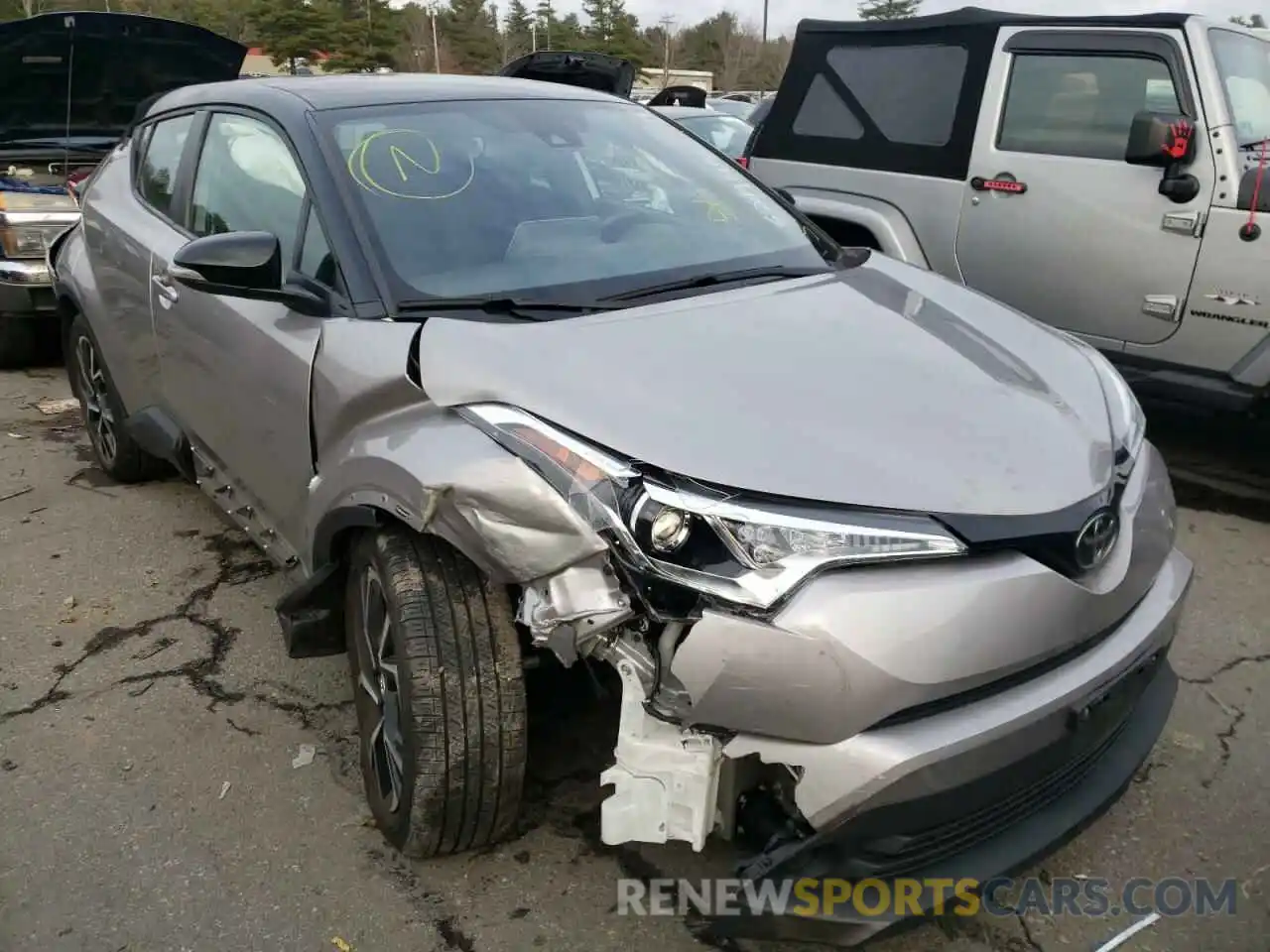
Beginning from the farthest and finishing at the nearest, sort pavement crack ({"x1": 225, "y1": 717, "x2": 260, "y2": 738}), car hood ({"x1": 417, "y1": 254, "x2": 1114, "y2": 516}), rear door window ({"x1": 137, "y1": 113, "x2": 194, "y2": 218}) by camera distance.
A: rear door window ({"x1": 137, "y1": 113, "x2": 194, "y2": 218}) → pavement crack ({"x1": 225, "y1": 717, "x2": 260, "y2": 738}) → car hood ({"x1": 417, "y1": 254, "x2": 1114, "y2": 516})

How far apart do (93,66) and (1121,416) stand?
6.41m

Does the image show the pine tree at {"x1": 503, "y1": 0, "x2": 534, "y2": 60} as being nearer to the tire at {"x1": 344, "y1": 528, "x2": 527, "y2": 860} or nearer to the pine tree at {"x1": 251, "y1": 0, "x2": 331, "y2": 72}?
the pine tree at {"x1": 251, "y1": 0, "x2": 331, "y2": 72}

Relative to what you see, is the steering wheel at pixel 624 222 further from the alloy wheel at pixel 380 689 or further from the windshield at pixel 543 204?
the alloy wheel at pixel 380 689

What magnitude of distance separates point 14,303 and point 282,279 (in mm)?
4443

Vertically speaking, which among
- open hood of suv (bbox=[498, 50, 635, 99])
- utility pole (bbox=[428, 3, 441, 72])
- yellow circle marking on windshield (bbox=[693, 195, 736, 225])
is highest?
open hood of suv (bbox=[498, 50, 635, 99])

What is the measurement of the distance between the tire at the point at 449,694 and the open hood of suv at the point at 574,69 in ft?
13.3

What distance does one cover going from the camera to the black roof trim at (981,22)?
461cm

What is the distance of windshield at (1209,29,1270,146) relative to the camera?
450 cm

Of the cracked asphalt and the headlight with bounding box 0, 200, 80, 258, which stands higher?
the headlight with bounding box 0, 200, 80, 258

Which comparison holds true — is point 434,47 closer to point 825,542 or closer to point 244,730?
point 244,730

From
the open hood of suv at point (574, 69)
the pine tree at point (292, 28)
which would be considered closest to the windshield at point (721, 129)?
the open hood of suv at point (574, 69)

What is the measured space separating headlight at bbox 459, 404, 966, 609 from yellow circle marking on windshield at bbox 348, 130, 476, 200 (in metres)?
1.24

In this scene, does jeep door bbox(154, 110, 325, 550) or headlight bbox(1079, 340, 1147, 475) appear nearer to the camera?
headlight bbox(1079, 340, 1147, 475)
